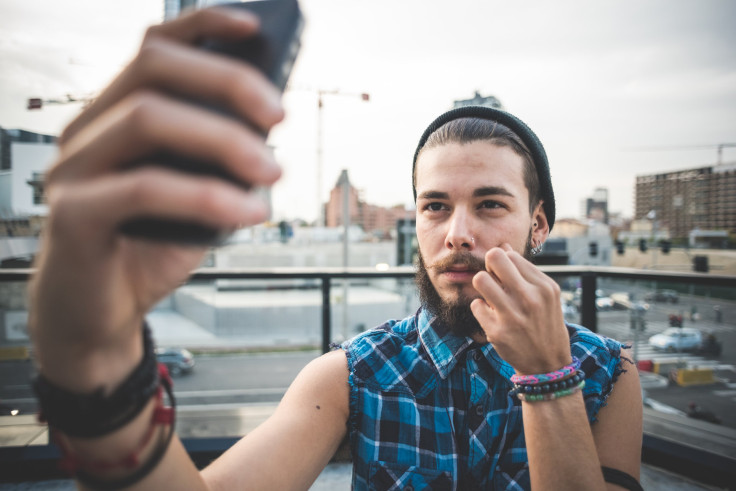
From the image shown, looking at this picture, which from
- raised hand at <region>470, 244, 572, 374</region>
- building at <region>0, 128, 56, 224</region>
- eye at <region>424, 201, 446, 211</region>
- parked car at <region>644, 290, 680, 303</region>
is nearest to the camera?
raised hand at <region>470, 244, 572, 374</region>

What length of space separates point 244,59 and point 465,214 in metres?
0.96

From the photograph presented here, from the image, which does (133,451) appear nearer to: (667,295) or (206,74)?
(206,74)

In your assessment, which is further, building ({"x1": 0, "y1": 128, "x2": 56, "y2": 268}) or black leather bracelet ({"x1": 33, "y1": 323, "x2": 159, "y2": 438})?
building ({"x1": 0, "y1": 128, "x2": 56, "y2": 268})

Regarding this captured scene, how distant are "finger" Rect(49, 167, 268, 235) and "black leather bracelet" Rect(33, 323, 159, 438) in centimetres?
22

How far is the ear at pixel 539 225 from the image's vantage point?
59.5 inches

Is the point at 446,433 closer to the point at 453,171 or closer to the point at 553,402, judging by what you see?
the point at 553,402

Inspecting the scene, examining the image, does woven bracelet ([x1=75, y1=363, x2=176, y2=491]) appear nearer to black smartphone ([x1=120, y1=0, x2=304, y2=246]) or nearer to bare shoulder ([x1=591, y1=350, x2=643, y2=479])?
black smartphone ([x1=120, y1=0, x2=304, y2=246])

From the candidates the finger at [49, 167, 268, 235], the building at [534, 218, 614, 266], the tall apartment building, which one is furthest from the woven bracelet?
the tall apartment building

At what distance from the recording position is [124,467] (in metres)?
0.51

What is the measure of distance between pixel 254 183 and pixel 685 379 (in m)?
14.6

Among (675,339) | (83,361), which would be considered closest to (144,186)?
(83,361)

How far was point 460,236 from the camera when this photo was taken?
121 cm

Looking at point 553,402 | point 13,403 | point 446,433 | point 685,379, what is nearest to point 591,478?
point 553,402

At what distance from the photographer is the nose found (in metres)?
1.21
